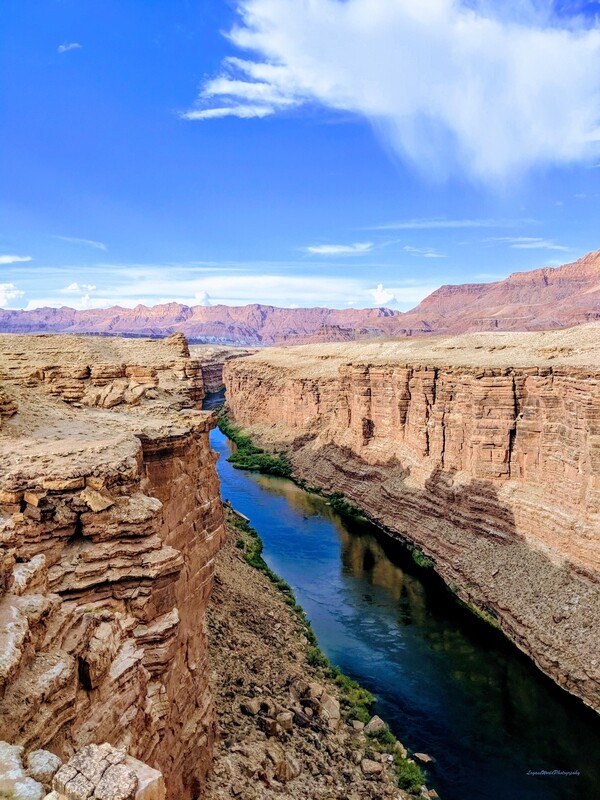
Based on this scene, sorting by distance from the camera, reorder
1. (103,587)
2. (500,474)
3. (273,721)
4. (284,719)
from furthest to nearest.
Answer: (500,474) < (284,719) < (273,721) < (103,587)

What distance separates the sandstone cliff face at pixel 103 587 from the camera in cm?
714

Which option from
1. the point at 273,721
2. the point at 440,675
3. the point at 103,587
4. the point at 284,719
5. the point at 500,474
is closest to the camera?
the point at 103,587

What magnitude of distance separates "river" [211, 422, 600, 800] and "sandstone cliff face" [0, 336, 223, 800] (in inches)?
406

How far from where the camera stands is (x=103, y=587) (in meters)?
9.16

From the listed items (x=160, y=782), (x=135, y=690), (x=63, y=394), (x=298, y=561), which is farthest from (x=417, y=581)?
(x=160, y=782)

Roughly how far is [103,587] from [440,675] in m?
19.1

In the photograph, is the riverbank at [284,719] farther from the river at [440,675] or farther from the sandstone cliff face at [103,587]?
the river at [440,675]

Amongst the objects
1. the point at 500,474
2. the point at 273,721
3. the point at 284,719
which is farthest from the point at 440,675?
the point at 500,474

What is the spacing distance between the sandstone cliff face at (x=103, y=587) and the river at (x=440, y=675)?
10321 millimetres

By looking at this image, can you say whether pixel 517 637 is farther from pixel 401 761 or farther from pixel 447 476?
pixel 447 476

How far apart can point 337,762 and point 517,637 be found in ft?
39.3

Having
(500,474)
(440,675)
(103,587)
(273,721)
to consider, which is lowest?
(440,675)

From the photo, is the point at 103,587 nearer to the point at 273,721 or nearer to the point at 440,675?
the point at 273,721

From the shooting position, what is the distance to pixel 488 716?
21.9m
